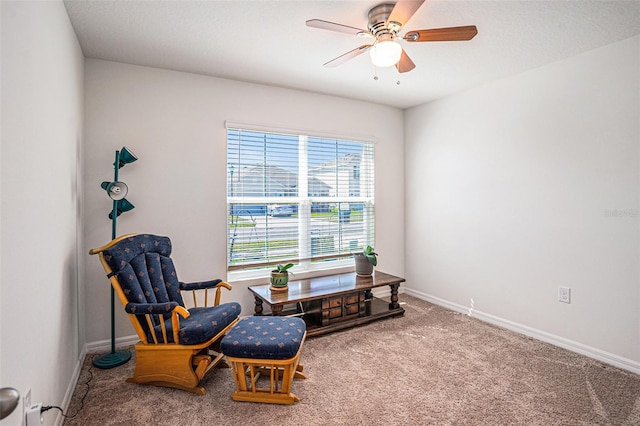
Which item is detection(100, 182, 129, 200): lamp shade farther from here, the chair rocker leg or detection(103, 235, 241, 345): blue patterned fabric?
the chair rocker leg

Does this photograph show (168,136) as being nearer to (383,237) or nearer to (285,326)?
(285,326)

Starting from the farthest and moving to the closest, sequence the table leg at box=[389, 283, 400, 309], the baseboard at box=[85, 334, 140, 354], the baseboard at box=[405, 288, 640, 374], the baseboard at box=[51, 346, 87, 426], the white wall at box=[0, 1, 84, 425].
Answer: the table leg at box=[389, 283, 400, 309] < the baseboard at box=[85, 334, 140, 354] < the baseboard at box=[405, 288, 640, 374] < the baseboard at box=[51, 346, 87, 426] < the white wall at box=[0, 1, 84, 425]

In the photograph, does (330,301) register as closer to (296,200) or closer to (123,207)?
(296,200)

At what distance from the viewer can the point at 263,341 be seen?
2.11 m

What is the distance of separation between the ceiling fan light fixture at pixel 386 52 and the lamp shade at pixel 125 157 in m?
2.05

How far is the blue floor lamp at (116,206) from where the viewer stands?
101 inches

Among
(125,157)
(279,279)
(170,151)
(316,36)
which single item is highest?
(316,36)

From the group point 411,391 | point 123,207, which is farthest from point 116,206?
point 411,391

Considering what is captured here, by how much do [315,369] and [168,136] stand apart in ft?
7.94

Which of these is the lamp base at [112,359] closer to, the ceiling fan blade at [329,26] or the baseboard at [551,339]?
the ceiling fan blade at [329,26]

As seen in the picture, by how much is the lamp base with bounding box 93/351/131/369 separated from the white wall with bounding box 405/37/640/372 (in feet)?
10.9

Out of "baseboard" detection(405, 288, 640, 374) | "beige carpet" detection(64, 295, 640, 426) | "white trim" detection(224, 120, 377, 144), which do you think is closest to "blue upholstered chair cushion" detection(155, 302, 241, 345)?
"beige carpet" detection(64, 295, 640, 426)

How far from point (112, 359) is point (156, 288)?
0.68 metres

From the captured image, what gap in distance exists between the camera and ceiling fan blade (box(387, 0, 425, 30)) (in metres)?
1.71
